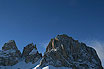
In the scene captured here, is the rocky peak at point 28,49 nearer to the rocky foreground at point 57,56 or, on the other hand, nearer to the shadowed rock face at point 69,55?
the rocky foreground at point 57,56

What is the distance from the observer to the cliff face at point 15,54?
13462 centimetres

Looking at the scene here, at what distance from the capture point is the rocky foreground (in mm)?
109562

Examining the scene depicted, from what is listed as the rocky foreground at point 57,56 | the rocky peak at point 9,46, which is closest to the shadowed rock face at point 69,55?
the rocky foreground at point 57,56

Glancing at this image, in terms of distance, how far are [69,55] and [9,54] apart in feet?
231

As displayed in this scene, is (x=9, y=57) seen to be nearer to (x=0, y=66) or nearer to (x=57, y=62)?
(x=0, y=66)

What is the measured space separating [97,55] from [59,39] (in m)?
49.7

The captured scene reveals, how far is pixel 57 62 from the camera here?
106750 millimetres

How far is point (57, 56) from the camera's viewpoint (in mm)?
113375

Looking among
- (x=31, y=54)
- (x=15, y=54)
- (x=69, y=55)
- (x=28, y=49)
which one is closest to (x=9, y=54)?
(x=15, y=54)

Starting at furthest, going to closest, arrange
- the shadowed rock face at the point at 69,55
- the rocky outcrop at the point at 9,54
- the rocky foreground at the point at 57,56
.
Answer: the rocky outcrop at the point at 9,54
the rocky foreground at the point at 57,56
the shadowed rock face at the point at 69,55

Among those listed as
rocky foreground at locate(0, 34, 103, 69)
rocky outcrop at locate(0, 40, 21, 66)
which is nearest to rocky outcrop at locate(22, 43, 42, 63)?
rocky foreground at locate(0, 34, 103, 69)

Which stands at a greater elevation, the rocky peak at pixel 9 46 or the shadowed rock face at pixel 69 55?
the rocky peak at pixel 9 46

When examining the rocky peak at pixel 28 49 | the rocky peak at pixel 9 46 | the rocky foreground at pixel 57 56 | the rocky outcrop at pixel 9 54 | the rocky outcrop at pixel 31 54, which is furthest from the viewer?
the rocky peak at pixel 9 46

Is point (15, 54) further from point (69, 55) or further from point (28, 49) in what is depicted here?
point (69, 55)
